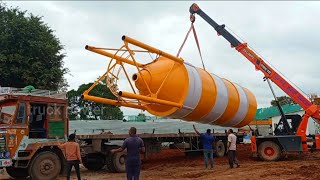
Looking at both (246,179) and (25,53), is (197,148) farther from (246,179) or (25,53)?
(25,53)

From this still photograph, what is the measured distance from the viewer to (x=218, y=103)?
1220 cm

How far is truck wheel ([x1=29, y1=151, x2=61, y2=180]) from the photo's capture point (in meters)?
11.3

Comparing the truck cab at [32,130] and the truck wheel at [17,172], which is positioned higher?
the truck cab at [32,130]

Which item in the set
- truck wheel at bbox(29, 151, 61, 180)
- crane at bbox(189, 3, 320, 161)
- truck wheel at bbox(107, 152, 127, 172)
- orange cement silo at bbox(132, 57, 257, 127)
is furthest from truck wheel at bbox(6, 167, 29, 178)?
crane at bbox(189, 3, 320, 161)

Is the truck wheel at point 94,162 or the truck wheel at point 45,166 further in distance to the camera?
the truck wheel at point 94,162

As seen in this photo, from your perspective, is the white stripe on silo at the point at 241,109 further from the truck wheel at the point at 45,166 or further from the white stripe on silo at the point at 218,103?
the truck wheel at the point at 45,166

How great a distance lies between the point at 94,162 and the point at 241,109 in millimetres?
5885

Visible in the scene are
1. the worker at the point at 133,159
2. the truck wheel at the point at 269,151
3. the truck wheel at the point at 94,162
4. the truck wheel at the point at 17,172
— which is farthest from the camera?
the truck wheel at the point at 269,151

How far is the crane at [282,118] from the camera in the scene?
15.3 metres

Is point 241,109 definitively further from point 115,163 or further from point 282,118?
point 115,163

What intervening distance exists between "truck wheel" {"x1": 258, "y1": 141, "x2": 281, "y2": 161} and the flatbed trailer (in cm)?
309

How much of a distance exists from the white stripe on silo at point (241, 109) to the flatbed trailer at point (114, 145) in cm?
326

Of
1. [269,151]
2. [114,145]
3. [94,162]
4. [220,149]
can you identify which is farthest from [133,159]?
[220,149]

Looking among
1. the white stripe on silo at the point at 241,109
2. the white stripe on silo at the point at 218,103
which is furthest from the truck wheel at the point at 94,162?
the white stripe on silo at the point at 241,109
